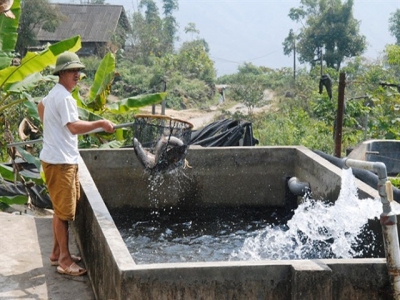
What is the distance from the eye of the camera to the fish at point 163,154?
23.7 feet

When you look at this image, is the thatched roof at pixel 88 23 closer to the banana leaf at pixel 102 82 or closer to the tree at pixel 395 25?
the tree at pixel 395 25

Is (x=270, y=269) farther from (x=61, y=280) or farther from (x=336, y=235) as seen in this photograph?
(x=336, y=235)

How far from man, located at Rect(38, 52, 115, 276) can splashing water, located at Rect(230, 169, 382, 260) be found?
204 centimetres

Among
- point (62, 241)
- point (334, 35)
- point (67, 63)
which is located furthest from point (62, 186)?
point (334, 35)

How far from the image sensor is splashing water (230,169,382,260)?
6.57 m

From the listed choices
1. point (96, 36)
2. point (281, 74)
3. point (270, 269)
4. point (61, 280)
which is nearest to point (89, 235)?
point (61, 280)

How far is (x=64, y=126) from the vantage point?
217 inches

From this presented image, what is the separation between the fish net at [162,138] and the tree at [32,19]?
2883 cm

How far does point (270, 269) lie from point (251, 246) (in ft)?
10.5

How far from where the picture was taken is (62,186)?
5.66m

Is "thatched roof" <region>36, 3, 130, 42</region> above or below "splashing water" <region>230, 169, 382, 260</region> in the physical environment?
above

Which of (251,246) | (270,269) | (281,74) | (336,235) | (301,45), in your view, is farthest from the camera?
(301,45)

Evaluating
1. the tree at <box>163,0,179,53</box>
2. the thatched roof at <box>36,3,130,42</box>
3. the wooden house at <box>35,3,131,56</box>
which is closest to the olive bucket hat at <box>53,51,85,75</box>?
the wooden house at <box>35,3,131,56</box>

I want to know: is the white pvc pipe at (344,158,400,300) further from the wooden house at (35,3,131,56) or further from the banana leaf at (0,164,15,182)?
the wooden house at (35,3,131,56)
